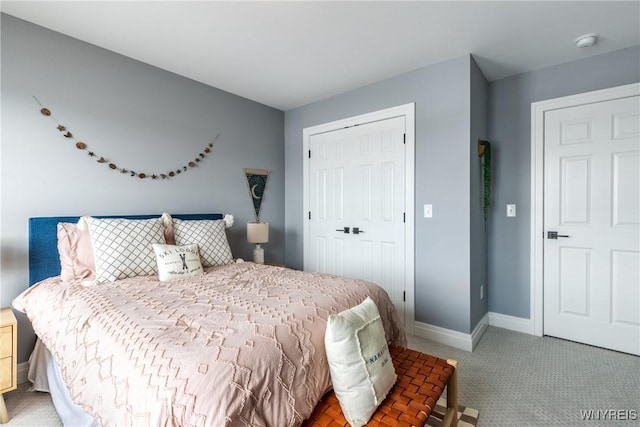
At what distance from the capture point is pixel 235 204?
333 cm

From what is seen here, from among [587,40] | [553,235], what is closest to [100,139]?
[587,40]

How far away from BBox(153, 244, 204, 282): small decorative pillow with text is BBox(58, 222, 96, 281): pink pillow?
419 mm

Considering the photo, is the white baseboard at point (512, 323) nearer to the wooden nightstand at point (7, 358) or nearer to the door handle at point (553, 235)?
the door handle at point (553, 235)

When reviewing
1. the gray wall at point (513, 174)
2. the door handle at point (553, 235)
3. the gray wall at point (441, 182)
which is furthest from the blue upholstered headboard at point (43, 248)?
the door handle at point (553, 235)

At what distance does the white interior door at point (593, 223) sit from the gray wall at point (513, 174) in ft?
0.53

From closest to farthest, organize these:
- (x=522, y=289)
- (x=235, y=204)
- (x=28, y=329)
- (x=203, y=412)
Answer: (x=203, y=412)
(x=28, y=329)
(x=522, y=289)
(x=235, y=204)

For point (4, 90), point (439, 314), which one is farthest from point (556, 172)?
point (4, 90)

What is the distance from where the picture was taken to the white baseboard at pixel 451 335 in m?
2.53

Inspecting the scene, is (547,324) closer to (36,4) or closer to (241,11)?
(241,11)

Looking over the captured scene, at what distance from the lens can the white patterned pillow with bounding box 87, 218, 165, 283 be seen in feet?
6.45

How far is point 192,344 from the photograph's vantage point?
3.55 feet

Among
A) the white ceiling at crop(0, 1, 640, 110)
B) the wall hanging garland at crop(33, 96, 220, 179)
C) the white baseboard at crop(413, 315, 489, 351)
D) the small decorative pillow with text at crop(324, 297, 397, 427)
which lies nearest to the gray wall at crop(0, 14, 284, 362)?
the wall hanging garland at crop(33, 96, 220, 179)

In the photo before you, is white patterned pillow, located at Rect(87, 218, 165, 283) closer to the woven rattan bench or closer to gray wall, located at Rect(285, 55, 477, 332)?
the woven rattan bench

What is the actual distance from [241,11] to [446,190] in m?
2.07
